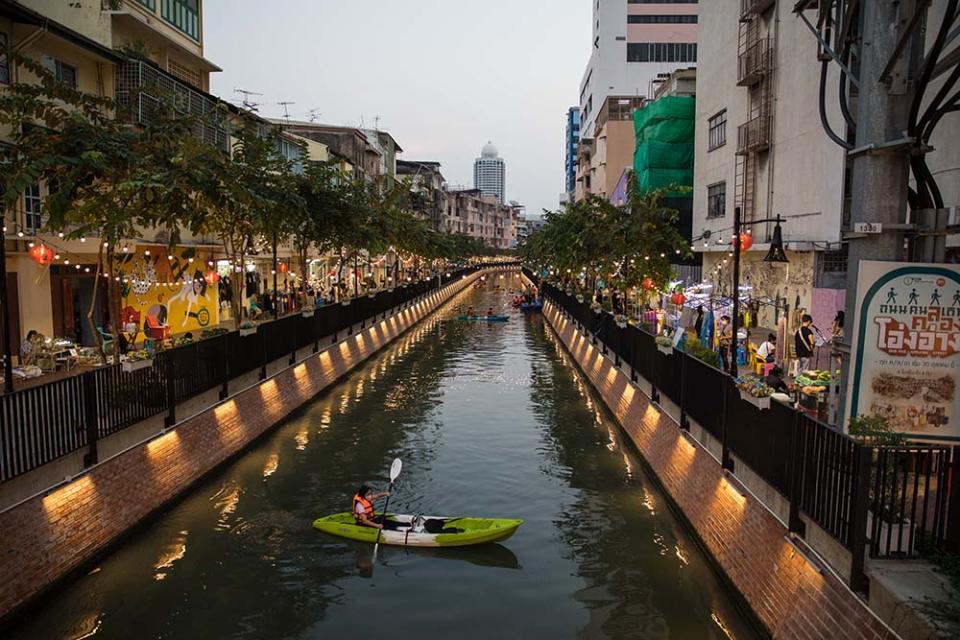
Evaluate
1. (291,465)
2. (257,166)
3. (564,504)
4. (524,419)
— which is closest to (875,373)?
(564,504)

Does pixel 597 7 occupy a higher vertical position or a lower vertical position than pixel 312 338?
higher

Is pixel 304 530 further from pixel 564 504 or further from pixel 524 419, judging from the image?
pixel 524 419

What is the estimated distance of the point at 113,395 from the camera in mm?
13336

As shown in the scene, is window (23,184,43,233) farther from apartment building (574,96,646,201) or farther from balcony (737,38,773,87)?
apartment building (574,96,646,201)

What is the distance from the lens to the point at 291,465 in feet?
60.3

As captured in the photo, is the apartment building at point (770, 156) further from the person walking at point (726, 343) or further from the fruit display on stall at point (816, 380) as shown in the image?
the fruit display on stall at point (816, 380)

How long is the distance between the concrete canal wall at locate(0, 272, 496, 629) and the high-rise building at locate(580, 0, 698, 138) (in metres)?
76.5

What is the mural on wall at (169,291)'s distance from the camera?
29.5m

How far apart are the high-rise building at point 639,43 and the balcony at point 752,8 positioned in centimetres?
5603

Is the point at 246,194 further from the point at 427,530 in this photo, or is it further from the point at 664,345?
the point at 664,345

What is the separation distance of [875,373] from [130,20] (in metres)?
28.4

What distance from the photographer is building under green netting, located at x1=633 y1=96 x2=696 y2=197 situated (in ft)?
152

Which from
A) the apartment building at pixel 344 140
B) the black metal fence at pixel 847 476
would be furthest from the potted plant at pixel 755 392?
the apartment building at pixel 344 140

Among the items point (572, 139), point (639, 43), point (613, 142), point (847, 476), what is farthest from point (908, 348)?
point (572, 139)
